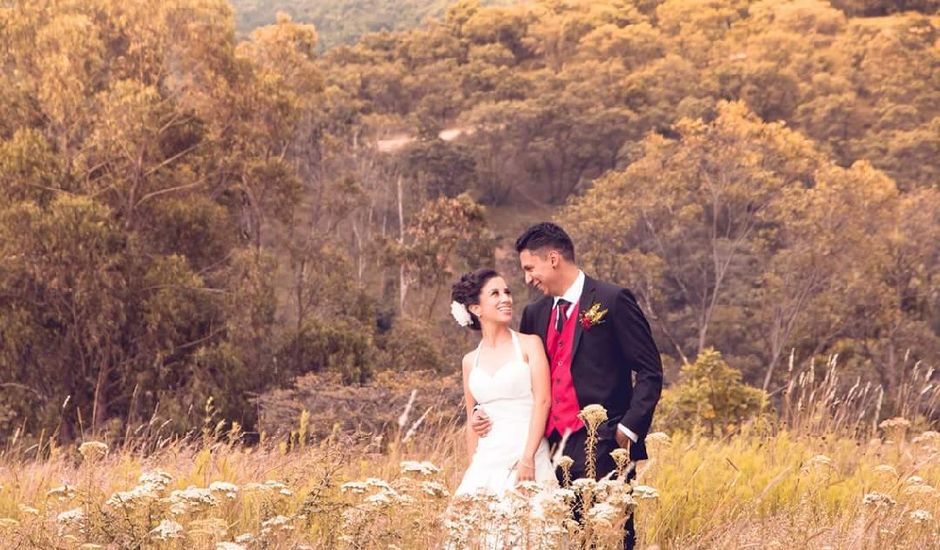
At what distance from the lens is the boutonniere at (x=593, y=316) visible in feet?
12.7

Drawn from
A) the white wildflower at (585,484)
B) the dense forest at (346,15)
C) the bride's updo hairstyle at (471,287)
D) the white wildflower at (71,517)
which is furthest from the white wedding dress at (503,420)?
the dense forest at (346,15)

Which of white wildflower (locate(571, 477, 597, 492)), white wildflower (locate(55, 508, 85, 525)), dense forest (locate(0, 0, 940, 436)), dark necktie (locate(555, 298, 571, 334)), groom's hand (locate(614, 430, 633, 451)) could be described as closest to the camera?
white wildflower (locate(571, 477, 597, 492))

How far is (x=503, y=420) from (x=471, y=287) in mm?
513

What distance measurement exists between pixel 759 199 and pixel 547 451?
29591 millimetres

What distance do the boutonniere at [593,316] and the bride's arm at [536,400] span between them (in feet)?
0.89

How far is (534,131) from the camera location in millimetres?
50688

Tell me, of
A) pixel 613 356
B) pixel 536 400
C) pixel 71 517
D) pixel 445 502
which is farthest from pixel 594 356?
pixel 71 517

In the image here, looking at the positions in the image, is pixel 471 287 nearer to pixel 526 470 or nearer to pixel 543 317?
pixel 543 317

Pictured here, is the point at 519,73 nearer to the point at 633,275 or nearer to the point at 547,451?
the point at 633,275

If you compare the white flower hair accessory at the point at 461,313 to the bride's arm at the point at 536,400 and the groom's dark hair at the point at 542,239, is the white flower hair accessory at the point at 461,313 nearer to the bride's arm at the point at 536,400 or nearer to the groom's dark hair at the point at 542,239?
the bride's arm at the point at 536,400

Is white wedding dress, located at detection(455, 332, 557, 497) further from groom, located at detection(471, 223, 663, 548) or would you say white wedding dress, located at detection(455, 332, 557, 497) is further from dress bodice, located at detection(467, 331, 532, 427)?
groom, located at detection(471, 223, 663, 548)

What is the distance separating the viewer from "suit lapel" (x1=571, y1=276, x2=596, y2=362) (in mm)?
3936

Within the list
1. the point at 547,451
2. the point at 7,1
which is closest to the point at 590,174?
the point at 7,1

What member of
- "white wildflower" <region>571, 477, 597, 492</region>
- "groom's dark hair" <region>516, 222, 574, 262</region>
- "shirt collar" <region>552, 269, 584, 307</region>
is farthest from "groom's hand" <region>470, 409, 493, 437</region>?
"white wildflower" <region>571, 477, 597, 492</region>
